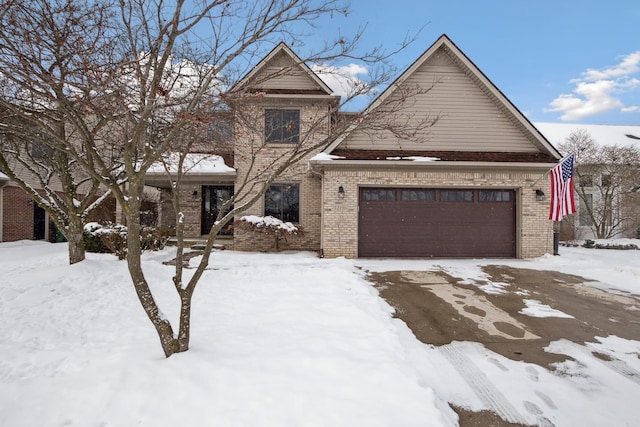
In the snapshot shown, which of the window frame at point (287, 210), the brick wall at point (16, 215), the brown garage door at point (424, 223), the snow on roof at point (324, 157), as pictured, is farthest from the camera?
the brick wall at point (16, 215)

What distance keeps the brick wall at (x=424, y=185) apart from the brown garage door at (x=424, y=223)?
0.38m

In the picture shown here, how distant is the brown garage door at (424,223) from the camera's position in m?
11.3

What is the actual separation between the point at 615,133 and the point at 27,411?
33716mm

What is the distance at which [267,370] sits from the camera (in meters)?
3.29

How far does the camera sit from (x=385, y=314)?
533 cm

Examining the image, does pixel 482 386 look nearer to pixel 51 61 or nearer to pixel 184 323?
pixel 184 323

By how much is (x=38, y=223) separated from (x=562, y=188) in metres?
23.8

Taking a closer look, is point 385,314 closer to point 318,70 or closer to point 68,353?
point 318,70

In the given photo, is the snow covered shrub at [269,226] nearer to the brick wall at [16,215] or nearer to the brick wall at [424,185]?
the brick wall at [424,185]

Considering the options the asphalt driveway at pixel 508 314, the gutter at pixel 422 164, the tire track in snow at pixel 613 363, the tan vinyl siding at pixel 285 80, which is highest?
the tan vinyl siding at pixel 285 80

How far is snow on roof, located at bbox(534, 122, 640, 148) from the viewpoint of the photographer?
23.0 meters

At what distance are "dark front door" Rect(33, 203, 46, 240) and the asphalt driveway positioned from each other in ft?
61.1

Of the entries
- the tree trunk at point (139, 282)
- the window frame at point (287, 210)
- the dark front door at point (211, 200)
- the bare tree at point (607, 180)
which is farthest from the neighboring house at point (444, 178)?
the bare tree at point (607, 180)

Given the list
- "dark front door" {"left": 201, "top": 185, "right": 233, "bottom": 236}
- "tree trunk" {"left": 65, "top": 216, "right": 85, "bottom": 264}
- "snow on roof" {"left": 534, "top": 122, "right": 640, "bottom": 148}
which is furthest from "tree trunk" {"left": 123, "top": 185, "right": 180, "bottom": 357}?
"snow on roof" {"left": 534, "top": 122, "right": 640, "bottom": 148}
